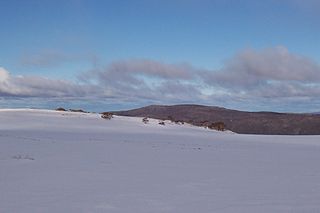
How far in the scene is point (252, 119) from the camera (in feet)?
142

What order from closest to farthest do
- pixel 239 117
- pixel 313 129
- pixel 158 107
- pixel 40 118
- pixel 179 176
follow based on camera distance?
pixel 179 176 < pixel 40 118 < pixel 313 129 < pixel 239 117 < pixel 158 107

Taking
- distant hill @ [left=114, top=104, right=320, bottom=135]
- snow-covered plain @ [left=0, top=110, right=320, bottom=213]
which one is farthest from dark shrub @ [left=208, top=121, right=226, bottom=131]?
snow-covered plain @ [left=0, top=110, right=320, bottom=213]

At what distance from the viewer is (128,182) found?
855 centimetres

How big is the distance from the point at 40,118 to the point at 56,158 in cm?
2165

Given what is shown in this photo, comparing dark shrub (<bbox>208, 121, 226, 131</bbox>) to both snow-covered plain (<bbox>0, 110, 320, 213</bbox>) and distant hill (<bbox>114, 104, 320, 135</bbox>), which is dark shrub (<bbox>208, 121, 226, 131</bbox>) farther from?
snow-covered plain (<bbox>0, 110, 320, 213</bbox>)

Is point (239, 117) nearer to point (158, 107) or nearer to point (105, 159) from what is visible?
point (158, 107)

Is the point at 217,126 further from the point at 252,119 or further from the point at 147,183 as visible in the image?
the point at 147,183

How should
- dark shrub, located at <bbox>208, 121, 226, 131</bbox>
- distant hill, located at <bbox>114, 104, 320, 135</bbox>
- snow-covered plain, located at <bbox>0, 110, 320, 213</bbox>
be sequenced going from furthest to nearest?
distant hill, located at <bbox>114, 104, 320, 135</bbox>, dark shrub, located at <bbox>208, 121, 226, 131</bbox>, snow-covered plain, located at <bbox>0, 110, 320, 213</bbox>

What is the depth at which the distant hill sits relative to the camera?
127ft

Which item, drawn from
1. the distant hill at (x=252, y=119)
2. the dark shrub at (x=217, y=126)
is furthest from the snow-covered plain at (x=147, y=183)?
the distant hill at (x=252, y=119)

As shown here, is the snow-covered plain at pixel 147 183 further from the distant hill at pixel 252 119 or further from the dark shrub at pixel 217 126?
the distant hill at pixel 252 119

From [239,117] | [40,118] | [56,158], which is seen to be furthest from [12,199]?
[239,117]

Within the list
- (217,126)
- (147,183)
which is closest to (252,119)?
(217,126)

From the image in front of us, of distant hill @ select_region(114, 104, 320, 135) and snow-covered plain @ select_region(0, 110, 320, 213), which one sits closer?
snow-covered plain @ select_region(0, 110, 320, 213)
